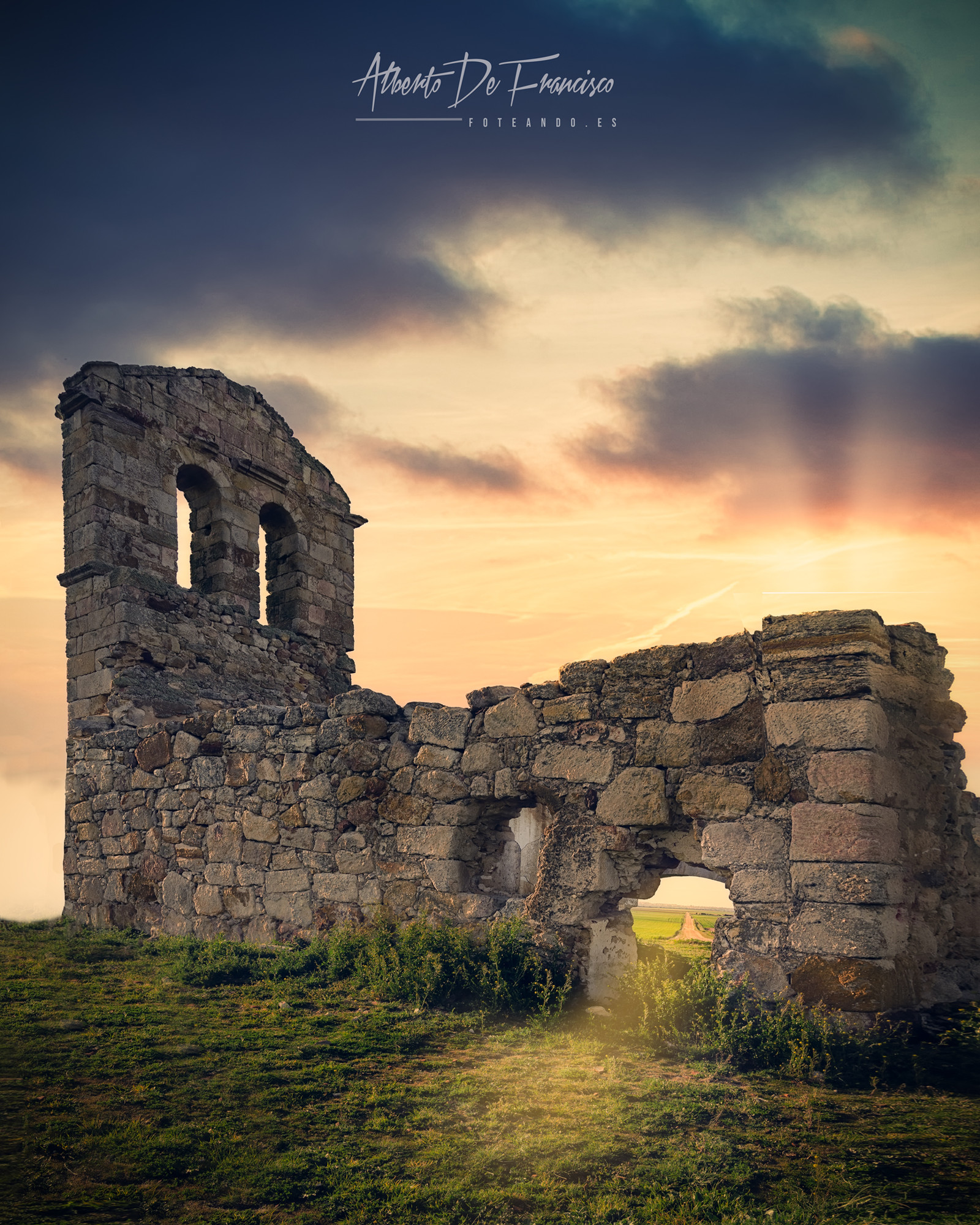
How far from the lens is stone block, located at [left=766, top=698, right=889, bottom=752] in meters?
5.04

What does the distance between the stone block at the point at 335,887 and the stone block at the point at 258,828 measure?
595 millimetres

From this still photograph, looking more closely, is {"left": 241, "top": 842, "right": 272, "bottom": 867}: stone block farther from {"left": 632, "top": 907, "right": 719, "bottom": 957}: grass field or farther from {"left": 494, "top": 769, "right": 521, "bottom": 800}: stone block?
{"left": 632, "top": 907, "right": 719, "bottom": 957}: grass field

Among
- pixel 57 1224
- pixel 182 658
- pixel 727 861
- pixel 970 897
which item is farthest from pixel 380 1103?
pixel 182 658

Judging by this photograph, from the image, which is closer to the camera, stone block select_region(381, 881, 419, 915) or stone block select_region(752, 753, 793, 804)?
stone block select_region(752, 753, 793, 804)

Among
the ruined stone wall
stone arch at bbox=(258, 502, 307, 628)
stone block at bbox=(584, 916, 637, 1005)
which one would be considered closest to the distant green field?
stone block at bbox=(584, 916, 637, 1005)

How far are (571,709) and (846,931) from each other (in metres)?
2.14

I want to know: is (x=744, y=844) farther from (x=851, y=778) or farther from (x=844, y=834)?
(x=851, y=778)

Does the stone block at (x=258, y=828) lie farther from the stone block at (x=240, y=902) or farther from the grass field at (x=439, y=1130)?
the grass field at (x=439, y=1130)

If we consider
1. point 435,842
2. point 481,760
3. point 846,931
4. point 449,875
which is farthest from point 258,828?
point 846,931

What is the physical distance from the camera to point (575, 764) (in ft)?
19.5

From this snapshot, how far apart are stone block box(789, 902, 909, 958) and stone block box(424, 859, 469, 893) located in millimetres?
2421

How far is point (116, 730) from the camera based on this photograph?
9.25 meters

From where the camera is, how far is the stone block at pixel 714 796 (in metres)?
5.31

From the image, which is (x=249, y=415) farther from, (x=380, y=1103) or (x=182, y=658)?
(x=380, y=1103)
